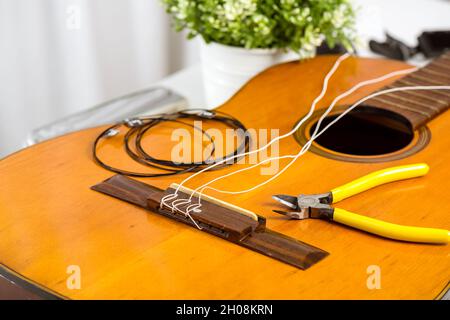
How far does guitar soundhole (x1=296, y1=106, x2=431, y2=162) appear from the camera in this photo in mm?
1008

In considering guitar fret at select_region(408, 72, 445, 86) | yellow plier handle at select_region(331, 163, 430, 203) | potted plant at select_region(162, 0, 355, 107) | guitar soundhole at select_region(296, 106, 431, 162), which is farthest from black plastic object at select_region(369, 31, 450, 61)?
yellow plier handle at select_region(331, 163, 430, 203)

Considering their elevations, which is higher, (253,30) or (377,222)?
(253,30)

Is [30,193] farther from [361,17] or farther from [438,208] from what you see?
[361,17]

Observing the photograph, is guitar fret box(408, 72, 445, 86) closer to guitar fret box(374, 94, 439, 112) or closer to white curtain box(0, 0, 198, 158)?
guitar fret box(374, 94, 439, 112)

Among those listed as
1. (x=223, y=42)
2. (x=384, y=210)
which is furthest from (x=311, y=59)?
(x=384, y=210)

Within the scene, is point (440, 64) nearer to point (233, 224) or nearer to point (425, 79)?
point (425, 79)

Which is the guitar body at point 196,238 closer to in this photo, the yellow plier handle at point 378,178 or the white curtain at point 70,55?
the yellow plier handle at point 378,178

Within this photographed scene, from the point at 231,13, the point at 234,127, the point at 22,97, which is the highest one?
the point at 231,13

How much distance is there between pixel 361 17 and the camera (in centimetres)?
171

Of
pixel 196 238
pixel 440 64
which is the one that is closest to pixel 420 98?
pixel 440 64

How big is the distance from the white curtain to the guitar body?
28.3 inches

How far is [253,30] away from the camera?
117 cm

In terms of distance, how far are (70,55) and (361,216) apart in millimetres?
1120
